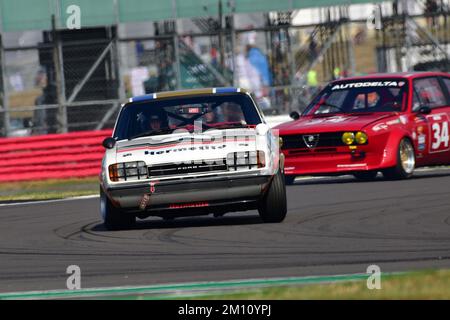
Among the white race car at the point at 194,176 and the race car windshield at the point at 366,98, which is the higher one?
the race car windshield at the point at 366,98

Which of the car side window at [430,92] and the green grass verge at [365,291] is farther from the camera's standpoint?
the car side window at [430,92]

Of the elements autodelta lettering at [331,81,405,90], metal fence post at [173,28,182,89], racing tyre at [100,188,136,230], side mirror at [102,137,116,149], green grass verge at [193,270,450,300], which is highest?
metal fence post at [173,28,182,89]

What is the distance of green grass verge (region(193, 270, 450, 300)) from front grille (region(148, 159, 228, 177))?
3562 millimetres

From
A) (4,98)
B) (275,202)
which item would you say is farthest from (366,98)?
(4,98)

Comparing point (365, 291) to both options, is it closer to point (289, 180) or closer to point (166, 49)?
point (289, 180)

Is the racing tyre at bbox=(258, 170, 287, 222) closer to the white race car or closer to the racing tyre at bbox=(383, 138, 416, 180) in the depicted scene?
the white race car

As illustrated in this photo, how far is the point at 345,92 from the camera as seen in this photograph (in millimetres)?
16109

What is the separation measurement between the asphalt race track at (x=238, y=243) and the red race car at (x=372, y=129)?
136cm

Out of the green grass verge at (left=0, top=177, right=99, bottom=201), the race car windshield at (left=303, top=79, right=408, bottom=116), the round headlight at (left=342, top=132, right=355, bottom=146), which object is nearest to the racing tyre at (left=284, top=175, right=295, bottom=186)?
the race car windshield at (left=303, top=79, right=408, bottom=116)

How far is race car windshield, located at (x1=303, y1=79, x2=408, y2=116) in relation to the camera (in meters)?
15.8

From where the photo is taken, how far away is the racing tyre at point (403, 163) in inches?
596

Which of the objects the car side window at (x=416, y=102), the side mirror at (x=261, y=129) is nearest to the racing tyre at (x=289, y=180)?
the car side window at (x=416, y=102)

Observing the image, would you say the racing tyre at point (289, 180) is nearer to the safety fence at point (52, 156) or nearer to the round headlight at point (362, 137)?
the round headlight at point (362, 137)

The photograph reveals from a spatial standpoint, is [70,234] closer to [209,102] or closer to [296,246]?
[209,102]
